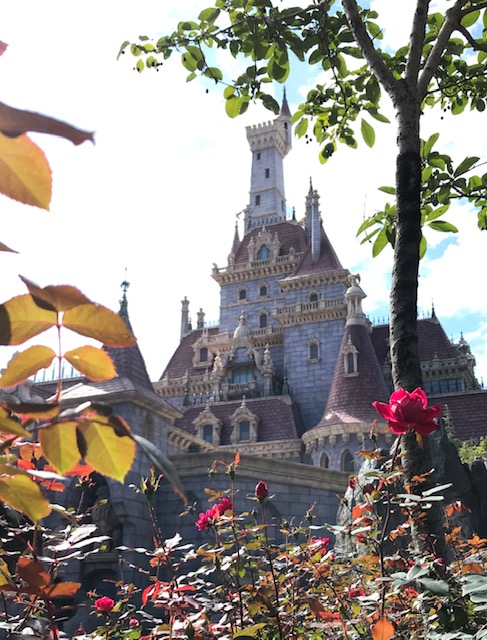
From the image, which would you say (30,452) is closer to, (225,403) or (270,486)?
(270,486)

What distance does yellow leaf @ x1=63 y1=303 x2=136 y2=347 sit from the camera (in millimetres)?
873

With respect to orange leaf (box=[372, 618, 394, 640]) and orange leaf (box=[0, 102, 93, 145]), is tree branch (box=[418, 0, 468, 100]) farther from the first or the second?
orange leaf (box=[0, 102, 93, 145])

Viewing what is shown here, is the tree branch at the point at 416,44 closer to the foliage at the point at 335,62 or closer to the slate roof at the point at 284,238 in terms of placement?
the foliage at the point at 335,62

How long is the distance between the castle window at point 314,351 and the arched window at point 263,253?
8.15m

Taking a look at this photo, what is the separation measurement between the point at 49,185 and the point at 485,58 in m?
4.80

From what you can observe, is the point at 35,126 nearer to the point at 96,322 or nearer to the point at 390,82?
the point at 96,322

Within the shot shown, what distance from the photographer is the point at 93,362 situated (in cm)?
96

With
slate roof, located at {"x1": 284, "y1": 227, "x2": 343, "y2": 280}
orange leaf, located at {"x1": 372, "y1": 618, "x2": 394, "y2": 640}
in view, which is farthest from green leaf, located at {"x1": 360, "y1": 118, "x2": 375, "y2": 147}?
slate roof, located at {"x1": 284, "y1": 227, "x2": 343, "y2": 280}

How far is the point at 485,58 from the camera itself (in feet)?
15.6

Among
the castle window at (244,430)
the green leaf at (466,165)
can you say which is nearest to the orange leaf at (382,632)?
the green leaf at (466,165)

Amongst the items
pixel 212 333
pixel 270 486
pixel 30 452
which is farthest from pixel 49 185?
pixel 212 333

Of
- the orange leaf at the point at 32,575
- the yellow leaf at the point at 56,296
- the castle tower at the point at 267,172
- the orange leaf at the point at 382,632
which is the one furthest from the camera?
the castle tower at the point at 267,172

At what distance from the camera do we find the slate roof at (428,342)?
35.1m

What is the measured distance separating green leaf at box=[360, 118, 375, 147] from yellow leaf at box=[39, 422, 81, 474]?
3.85 m
